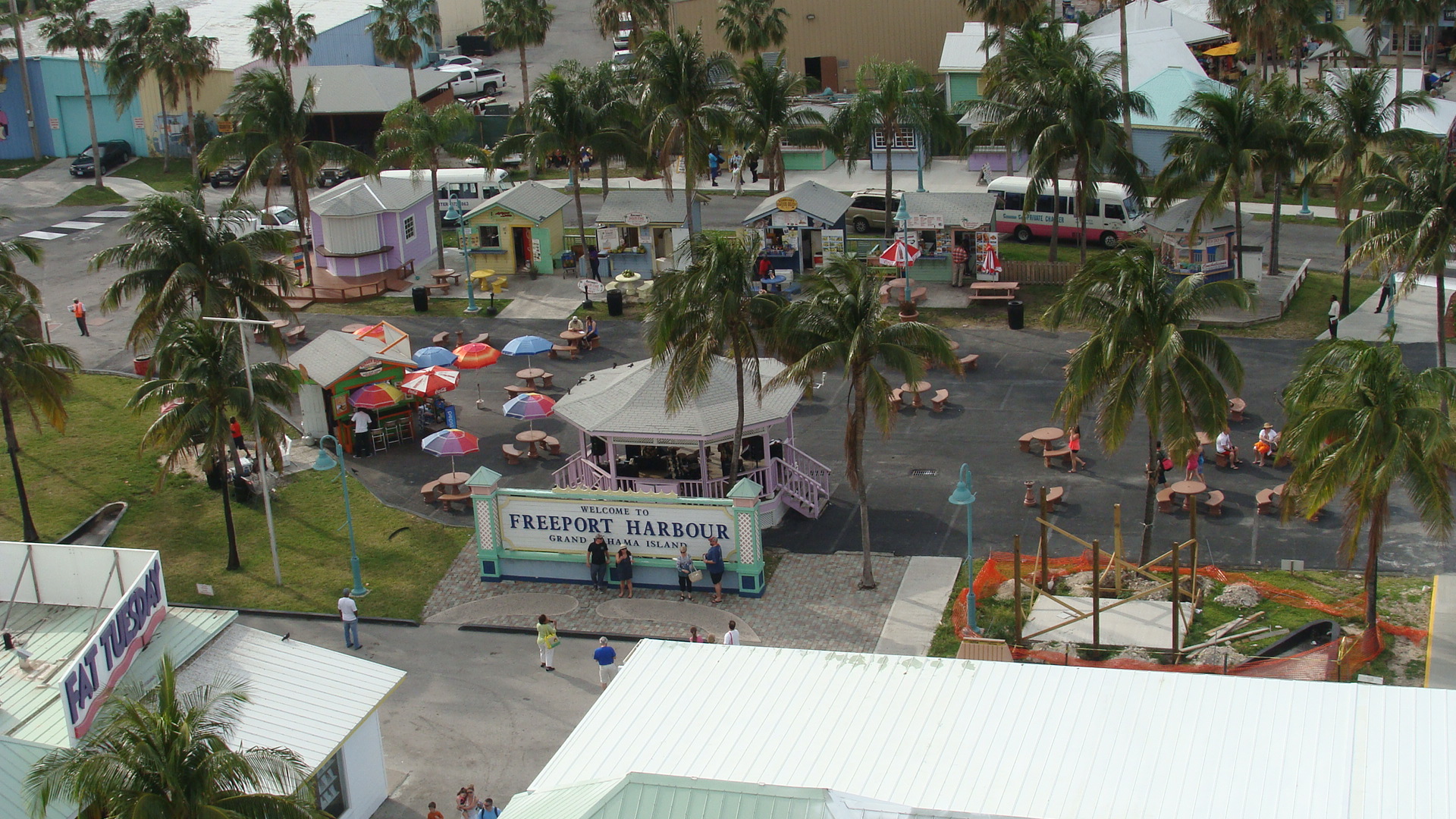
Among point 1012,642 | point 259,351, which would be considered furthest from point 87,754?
point 259,351

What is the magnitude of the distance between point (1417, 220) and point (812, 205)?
20.2 meters

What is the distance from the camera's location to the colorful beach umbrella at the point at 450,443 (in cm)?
3403

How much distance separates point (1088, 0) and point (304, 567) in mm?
74282

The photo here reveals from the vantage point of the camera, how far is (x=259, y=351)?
1789 inches

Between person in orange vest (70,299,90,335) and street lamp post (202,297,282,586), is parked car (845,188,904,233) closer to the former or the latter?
person in orange vest (70,299,90,335)

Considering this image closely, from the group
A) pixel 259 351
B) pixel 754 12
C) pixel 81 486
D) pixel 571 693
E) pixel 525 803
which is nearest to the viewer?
pixel 525 803

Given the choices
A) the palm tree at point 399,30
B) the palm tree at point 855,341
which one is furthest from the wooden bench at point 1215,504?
the palm tree at point 399,30

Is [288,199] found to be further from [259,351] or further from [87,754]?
[87,754]

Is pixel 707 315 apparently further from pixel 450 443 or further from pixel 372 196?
pixel 372 196

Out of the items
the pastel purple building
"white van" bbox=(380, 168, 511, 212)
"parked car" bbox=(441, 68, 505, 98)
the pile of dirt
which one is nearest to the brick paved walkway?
the pile of dirt

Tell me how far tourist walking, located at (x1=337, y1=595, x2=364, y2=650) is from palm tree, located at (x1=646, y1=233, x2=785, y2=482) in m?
7.81

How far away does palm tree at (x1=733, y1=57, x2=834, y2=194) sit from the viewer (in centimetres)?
4938

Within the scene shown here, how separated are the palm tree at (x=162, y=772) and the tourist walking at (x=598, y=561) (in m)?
14.0

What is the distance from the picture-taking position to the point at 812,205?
48688 mm
